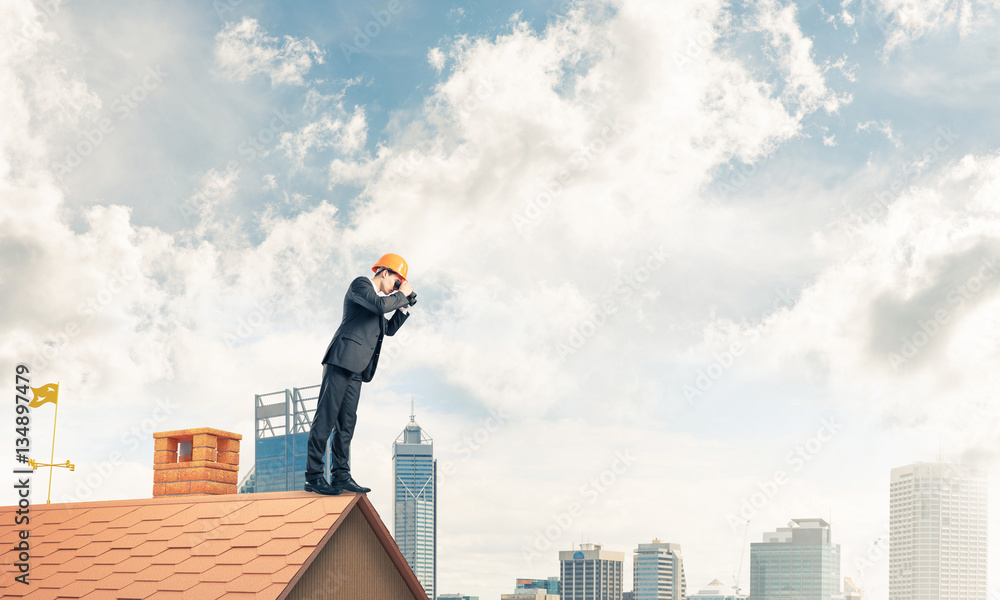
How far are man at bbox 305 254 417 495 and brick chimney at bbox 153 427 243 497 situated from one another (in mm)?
3489

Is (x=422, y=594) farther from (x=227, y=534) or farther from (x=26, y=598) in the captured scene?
(x=26, y=598)

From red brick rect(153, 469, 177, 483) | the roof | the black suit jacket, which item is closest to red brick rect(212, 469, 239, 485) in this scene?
red brick rect(153, 469, 177, 483)

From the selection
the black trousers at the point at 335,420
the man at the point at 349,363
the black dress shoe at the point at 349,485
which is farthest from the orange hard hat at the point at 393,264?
the black dress shoe at the point at 349,485

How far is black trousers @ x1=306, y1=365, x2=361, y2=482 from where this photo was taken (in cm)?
1144

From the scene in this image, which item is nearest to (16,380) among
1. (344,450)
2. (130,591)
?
(130,591)

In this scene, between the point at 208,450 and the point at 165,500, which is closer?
the point at 165,500

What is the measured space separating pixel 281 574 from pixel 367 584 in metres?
2.01

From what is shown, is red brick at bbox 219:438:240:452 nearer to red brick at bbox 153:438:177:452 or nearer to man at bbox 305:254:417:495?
red brick at bbox 153:438:177:452

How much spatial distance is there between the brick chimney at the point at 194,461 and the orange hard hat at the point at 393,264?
499cm

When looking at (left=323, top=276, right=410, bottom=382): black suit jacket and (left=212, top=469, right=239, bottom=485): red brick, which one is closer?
(left=323, top=276, right=410, bottom=382): black suit jacket

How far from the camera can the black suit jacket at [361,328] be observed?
11.5 m

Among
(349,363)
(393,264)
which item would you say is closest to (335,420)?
(349,363)

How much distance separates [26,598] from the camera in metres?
11.1

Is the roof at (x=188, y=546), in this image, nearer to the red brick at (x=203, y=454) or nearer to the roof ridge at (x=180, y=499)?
the roof ridge at (x=180, y=499)
